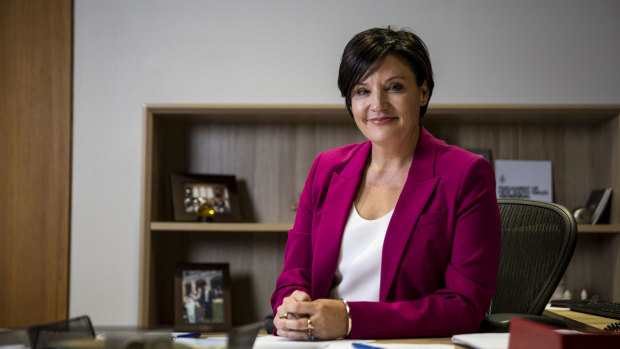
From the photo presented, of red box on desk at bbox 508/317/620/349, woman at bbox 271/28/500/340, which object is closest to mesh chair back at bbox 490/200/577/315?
woman at bbox 271/28/500/340

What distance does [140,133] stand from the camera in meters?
3.09

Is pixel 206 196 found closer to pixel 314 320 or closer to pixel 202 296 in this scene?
pixel 202 296

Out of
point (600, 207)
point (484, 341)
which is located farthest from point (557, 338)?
point (600, 207)

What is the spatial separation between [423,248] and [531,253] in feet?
1.60

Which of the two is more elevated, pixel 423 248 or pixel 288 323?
pixel 423 248

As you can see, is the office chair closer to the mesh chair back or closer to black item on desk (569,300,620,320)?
the mesh chair back

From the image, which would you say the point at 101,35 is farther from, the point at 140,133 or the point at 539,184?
the point at 539,184

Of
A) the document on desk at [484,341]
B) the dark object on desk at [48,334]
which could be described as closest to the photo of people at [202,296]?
the document on desk at [484,341]

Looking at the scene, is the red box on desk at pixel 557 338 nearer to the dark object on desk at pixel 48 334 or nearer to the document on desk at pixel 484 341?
the document on desk at pixel 484 341

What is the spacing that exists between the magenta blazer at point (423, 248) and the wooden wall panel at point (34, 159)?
6.32ft

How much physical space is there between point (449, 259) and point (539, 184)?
1898 millimetres

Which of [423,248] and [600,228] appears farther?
[600,228]

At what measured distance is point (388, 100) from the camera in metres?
1.49

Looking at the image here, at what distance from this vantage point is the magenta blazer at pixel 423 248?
1228 mm
